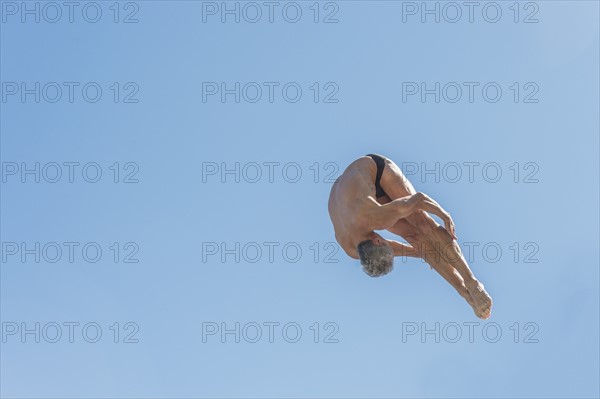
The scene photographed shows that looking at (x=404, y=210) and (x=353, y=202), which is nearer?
(x=404, y=210)

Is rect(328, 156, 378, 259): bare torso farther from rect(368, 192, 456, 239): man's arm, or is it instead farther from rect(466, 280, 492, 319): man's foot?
rect(466, 280, 492, 319): man's foot

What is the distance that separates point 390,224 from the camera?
13.9 m

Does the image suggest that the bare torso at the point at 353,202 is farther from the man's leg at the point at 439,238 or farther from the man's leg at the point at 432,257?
the man's leg at the point at 432,257

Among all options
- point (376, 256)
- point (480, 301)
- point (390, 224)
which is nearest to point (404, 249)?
point (376, 256)

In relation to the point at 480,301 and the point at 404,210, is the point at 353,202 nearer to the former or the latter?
the point at 404,210

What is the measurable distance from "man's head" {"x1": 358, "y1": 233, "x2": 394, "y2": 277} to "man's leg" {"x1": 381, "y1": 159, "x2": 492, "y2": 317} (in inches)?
29.3

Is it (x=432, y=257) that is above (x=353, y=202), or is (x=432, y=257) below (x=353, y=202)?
below

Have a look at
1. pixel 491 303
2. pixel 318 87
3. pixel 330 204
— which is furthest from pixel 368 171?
pixel 318 87

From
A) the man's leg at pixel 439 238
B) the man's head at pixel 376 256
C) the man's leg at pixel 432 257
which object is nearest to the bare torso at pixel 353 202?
the man's head at pixel 376 256

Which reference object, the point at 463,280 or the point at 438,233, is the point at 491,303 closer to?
the point at 463,280

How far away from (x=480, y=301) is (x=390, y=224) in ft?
6.64

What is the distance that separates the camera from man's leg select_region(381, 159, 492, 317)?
14.0m

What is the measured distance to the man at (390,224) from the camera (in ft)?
45.3

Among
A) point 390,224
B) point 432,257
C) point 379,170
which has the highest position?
point 379,170
